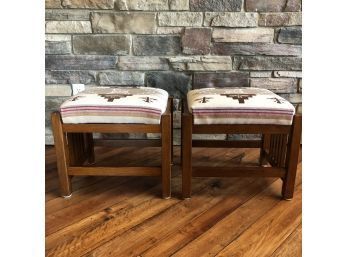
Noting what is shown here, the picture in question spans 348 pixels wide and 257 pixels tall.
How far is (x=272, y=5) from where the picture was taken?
1.65 m

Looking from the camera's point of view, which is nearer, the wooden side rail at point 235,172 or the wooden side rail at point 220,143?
the wooden side rail at point 235,172

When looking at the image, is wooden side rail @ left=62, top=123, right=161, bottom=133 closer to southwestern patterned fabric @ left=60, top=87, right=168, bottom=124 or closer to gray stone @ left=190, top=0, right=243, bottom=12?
southwestern patterned fabric @ left=60, top=87, right=168, bottom=124

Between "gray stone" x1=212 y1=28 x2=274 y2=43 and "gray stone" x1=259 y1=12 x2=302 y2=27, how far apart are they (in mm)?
35

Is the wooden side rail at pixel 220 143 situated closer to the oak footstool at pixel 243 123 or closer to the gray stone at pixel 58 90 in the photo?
the oak footstool at pixel 243 123

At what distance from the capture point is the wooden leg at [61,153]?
1212mm

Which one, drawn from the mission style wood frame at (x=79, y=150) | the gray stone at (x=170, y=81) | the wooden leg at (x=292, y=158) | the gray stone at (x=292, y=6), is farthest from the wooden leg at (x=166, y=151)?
the gray stone at (x=292, y=6)

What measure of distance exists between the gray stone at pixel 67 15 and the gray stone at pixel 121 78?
0.30 m

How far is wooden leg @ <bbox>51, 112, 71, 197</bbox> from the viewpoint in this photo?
1.21 metres

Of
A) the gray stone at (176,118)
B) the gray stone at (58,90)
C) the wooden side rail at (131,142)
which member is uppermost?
the gray stone at (58,90)

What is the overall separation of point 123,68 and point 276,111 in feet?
2.92

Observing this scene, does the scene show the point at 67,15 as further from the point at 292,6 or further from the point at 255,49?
the point at 292,6

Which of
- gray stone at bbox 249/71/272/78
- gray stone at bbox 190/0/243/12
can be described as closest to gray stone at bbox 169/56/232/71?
gray stone at bbox 249/71/272/78

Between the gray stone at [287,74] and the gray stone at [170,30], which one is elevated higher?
the gray stone at [170,30]
